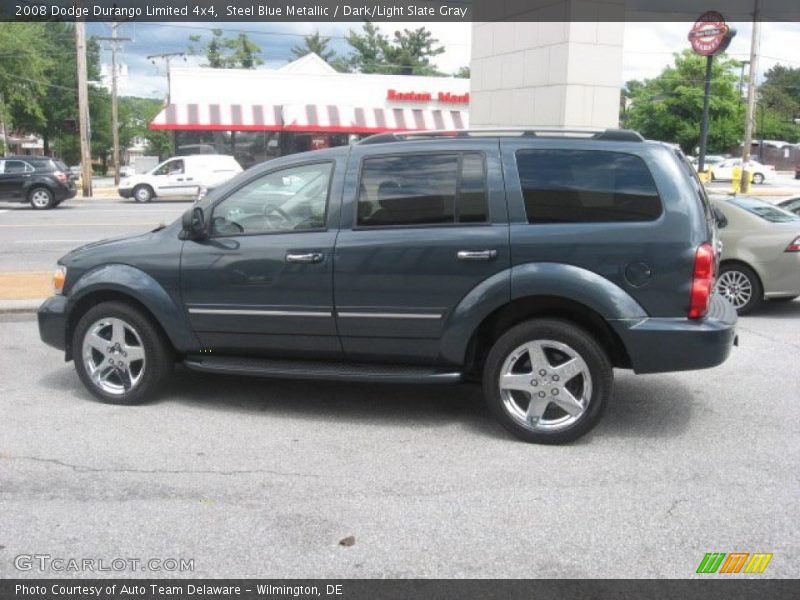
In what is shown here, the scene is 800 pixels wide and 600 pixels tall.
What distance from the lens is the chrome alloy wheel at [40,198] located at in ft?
79.2

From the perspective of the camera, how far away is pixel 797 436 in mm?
5020

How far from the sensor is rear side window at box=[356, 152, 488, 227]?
4.96 meters

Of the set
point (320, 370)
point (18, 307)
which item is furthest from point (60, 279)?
point (18, 307)

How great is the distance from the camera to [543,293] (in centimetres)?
472

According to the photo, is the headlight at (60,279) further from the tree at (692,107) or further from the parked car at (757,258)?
the tree at (692,107)

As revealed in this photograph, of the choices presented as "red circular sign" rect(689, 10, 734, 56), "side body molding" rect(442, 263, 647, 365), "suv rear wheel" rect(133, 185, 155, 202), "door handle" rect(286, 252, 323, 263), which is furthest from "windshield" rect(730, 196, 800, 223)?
"suv rear wheel" rect(133, 185, 155, 202)

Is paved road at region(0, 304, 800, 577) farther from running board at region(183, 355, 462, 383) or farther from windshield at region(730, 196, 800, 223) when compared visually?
windshield at region(730, 196, 800, 223)

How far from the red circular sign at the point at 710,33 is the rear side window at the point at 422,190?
21.2 meters

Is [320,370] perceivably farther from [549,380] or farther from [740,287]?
[740,287]

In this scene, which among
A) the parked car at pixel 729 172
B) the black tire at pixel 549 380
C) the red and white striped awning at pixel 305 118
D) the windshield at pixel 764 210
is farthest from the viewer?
the parked car at pixel 729 172

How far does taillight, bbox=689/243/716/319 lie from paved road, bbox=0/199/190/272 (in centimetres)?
944

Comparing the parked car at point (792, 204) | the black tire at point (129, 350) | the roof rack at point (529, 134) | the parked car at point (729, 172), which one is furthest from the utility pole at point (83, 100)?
the parked car at point (729, 172)

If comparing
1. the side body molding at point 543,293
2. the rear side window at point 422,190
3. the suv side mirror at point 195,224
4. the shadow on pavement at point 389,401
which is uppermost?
the rear side window at point 422,190

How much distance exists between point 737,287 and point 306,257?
18.8 feet
